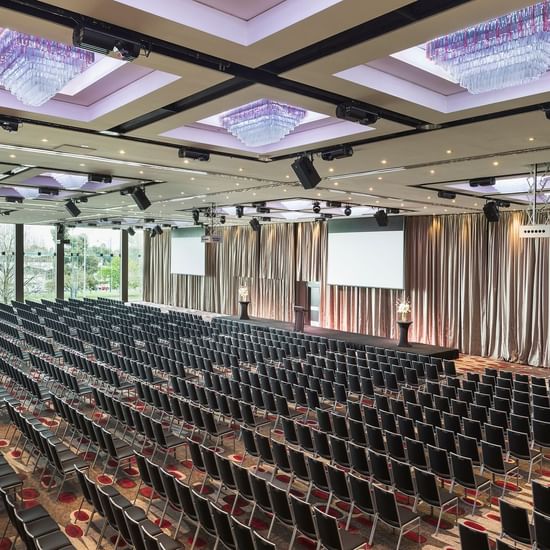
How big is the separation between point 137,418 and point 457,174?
24.7ft

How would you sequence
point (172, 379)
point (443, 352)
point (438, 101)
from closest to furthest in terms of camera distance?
point (438, 101), point (172, 379), point (443, 352)

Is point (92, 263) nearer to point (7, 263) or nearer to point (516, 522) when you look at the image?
point (7, 263)

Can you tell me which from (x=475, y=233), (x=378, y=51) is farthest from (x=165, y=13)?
(x=475, y=233)

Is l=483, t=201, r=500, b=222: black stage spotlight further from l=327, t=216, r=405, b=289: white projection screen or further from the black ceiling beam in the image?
the black ceiling beam

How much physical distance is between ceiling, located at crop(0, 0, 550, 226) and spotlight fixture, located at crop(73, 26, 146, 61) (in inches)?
2.7

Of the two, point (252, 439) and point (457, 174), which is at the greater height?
point (457, 174)

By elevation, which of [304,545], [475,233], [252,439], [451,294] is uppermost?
[475,233]

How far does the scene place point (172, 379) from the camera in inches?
374

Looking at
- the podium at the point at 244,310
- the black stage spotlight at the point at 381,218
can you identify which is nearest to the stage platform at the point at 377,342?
the podium at the point at 244,310

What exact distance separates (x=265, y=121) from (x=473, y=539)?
507cm

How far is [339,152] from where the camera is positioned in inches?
304

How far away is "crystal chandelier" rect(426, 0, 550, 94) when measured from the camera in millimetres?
3955

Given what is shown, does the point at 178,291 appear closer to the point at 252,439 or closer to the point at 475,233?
the point at 475,233

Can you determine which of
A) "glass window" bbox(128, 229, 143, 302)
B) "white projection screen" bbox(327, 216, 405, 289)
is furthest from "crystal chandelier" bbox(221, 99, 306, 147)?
"glass window" bbox(128, 229, 143, 302)
